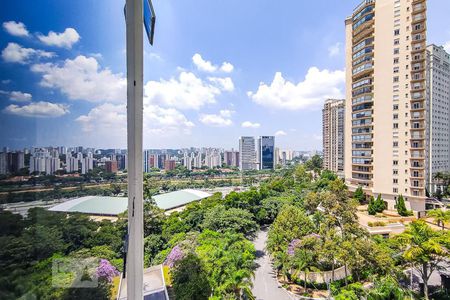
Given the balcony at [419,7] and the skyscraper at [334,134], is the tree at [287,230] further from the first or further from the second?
the skyscraper at [334,134]

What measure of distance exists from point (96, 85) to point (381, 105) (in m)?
11.5

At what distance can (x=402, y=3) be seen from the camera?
8.90 meters

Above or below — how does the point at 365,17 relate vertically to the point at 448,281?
above

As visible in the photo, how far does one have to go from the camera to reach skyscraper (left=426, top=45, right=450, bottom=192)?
13766mm

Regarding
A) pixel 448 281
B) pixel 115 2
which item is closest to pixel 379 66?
pixel 448 281

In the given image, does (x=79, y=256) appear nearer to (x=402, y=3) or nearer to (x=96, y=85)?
A: (x=96, y=85)

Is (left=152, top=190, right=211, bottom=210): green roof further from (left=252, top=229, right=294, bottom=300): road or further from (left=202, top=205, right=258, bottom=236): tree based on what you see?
(left=252, top=229, right=294, bottom=300): road

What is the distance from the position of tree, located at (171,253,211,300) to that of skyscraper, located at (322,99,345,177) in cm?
1795

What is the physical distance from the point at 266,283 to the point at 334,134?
700 inches

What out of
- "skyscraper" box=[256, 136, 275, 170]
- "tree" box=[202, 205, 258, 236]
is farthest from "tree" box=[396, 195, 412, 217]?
"skyscraper" box=[256, 136, 275, 170]

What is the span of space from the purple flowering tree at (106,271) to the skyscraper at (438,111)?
57.9 ft

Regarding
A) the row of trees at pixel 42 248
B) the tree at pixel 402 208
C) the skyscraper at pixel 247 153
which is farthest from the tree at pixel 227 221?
the skyscraper at pixel 247 153

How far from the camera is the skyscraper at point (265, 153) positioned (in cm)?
3097

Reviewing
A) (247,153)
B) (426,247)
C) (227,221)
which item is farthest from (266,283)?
(247,153)
